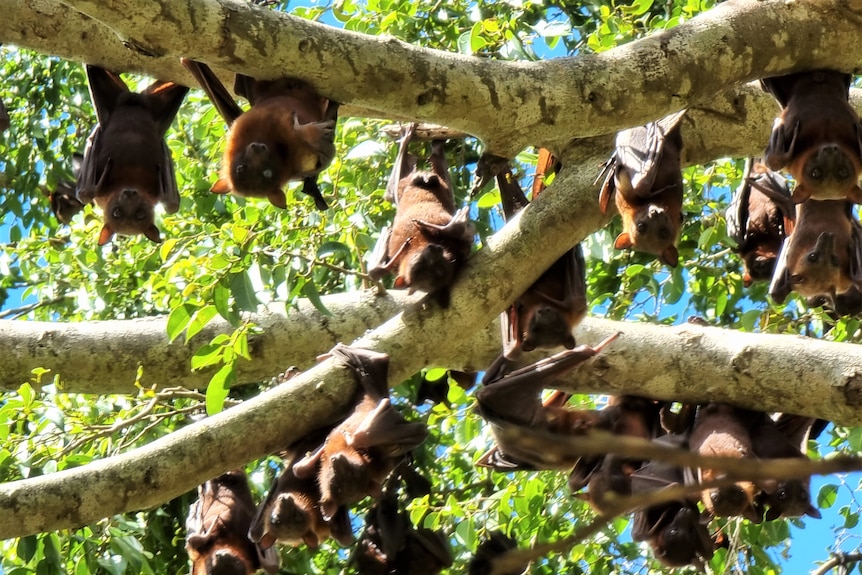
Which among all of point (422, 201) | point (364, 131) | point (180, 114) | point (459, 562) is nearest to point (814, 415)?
point (422, 201)

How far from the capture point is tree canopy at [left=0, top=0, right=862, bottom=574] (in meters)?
4.27

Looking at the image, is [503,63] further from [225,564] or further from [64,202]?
[64,202]

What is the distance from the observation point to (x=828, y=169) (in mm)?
4836

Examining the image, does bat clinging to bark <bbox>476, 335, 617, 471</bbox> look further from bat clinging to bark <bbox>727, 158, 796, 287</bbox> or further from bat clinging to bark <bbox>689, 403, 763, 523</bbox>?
bat clinging to bark <bbox>727, 158, 796, 287</bbox>

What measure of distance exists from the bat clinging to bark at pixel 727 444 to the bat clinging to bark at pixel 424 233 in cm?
150

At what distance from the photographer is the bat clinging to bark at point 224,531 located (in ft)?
19.6

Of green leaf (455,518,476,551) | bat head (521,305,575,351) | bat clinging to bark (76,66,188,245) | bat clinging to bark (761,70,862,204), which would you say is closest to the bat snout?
green leaf (455,518,476,551)

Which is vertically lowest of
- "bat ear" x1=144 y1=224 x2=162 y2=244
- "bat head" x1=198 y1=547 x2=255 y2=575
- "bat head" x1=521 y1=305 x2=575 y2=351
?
"bat head" x1=198 y1=547 x2=255 y2=575

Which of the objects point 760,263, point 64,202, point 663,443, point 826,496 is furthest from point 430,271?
point 64,202

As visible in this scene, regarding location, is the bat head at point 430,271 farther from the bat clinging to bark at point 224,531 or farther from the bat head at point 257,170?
the bat clinging to bark at point 224,531

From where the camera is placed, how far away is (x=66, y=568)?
Result: 19.7ft

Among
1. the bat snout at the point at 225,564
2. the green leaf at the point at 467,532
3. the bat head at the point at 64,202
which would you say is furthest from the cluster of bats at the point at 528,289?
the bat head at the point at 64,202

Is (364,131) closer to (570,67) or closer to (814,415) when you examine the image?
(570,67)

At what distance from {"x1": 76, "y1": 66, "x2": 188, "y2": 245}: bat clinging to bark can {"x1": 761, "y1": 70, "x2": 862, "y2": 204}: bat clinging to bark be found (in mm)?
3317
